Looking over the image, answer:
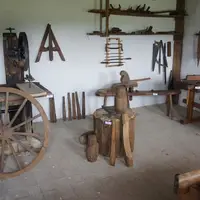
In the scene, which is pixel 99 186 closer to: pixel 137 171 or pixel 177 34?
pixel 137 171

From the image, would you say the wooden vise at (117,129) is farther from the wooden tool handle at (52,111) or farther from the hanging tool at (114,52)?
the hanging tool at (114,52)

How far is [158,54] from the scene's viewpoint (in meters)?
5.24

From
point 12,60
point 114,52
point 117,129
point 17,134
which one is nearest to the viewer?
point 17,134

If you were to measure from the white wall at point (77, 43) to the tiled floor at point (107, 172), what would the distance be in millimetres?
920

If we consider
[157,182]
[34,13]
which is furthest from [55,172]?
[34,13]

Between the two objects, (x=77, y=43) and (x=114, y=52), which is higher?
(x=77, y=43)

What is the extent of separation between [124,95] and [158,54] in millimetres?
Result: 2415

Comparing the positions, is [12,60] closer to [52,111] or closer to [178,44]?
[52,111]

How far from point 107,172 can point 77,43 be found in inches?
92.4

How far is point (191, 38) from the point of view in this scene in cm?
508

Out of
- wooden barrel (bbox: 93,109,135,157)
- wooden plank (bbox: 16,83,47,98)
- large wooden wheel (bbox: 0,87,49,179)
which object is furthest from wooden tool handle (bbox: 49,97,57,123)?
wooden barrel (bbox: 93,109,135,157)

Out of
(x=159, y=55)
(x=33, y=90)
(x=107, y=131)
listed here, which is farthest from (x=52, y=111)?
(x=159, y=55)

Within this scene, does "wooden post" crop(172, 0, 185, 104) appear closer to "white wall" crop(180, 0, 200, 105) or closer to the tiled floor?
"white wall" crop(180, 0, 200, 105)

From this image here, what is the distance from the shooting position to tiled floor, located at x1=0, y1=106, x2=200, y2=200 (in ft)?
8.50
